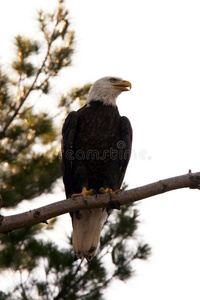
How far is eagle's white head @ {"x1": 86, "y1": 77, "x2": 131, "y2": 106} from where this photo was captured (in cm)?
518

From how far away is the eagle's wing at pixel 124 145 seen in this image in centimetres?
470

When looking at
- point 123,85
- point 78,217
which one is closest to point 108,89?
point 123,85

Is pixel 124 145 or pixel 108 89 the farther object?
pixel 108 89

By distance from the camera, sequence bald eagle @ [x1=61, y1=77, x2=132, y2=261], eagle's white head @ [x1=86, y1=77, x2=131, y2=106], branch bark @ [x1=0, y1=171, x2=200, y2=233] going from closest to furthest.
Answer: branch bark @ [x1=0, y1=171, x2=200, y2=233] < bald eagle @ [x1=61, y1=77, x2=132, y2=261] < eagle's white head @ [x1=86, y1=77, x2=131, y2=106]

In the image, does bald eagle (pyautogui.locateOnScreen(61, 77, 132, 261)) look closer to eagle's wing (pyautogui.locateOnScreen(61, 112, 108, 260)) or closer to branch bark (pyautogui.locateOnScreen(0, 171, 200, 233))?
eagle's wing (pyautogui.locateOnScreen(61, 112, 108, 260))

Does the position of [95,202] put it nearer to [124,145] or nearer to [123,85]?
[124,145]

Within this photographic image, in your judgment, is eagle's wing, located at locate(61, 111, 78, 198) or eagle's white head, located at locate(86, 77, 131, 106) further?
eagle's white head, located at locate(86, 77, 131, 106)

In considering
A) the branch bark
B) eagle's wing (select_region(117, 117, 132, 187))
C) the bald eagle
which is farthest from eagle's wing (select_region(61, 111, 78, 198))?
the branch bark

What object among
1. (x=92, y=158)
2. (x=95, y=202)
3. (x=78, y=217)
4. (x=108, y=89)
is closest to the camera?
(x=95, y=202)

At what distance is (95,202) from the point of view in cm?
364

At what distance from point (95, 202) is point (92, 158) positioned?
3.33ft

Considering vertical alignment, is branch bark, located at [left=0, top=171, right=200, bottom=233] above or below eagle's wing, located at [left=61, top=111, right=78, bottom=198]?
below

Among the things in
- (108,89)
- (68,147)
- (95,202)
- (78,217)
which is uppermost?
(108,89)

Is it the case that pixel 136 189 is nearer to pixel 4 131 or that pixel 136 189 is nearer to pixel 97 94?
pixel 97 94
